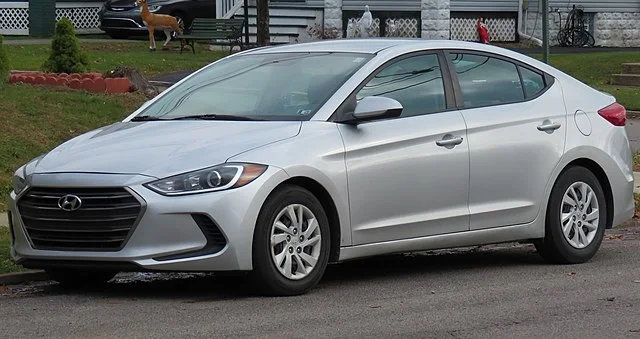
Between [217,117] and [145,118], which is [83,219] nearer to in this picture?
[217,117]

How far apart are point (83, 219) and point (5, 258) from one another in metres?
1.94

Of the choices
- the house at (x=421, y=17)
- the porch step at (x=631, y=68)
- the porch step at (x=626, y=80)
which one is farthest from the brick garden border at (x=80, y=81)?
the house at (x=421, y=17)

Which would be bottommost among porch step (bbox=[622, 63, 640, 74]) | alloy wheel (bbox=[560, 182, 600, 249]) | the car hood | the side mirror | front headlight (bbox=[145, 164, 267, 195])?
porch step (bbox=[622, 63, 640, 74])

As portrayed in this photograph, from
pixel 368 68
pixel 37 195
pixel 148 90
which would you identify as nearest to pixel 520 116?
pixel 368 68

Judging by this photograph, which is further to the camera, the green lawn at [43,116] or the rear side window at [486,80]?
the green lawn at [43,116]

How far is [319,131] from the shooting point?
27.5ft

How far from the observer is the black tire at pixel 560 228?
31.2 feet

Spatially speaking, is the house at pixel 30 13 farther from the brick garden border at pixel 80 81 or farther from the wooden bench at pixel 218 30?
the brick garden border at pixel 80 81

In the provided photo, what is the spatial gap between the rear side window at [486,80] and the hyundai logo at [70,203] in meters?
2.81

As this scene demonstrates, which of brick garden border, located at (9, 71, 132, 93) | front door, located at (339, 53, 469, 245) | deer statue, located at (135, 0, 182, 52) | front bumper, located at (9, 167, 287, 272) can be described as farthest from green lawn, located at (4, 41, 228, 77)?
front bumper, located at (9, 167, 287, 272)

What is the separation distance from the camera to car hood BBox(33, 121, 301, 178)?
7.90 metres

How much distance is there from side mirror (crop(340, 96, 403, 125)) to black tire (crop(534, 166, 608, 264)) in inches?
62.6

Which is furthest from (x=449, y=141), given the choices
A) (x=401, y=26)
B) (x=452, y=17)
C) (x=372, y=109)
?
(x=452, y=17)

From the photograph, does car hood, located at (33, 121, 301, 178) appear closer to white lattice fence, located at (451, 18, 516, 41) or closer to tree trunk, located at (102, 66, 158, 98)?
tree trunk, located at (102, 66, 158, 98)
